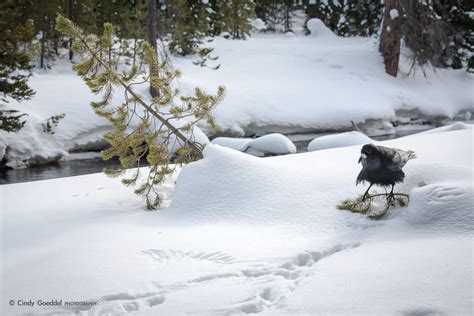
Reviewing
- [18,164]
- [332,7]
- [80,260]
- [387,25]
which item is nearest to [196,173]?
[80,260]

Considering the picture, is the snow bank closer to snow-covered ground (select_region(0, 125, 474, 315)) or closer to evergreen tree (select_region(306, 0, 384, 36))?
evergreen tree (select_region(306, 0, 384, 36))

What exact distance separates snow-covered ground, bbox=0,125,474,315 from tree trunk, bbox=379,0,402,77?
45.6ft

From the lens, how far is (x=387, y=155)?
4594 millimetres

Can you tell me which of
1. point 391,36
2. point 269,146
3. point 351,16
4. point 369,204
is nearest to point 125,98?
point 369,204

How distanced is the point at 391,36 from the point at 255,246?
17477 mm

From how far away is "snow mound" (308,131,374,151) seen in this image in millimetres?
11289

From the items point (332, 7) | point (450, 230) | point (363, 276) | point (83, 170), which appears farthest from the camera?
point (332, 7)

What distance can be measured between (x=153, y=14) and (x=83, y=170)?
5.03 metres

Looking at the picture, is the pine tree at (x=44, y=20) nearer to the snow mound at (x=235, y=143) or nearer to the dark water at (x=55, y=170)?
the dark water at (x=55, y=170)

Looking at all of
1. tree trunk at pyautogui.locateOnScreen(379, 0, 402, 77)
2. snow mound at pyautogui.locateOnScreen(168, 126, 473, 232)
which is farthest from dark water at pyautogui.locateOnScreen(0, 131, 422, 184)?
tree trunk at pyautogui.locateOnScreen(379, 0, 402, 77)

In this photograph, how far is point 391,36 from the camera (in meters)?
19.6

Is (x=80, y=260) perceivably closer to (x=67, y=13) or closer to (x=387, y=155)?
(x=387, y=155)

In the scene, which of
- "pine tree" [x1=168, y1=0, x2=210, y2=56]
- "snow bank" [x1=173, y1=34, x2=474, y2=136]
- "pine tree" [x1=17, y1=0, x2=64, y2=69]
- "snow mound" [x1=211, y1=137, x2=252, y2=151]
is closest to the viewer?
"snow mound" [x1=211, y1=137, x2=252, y2=151]

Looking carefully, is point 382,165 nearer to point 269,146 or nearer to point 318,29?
point 269,146
